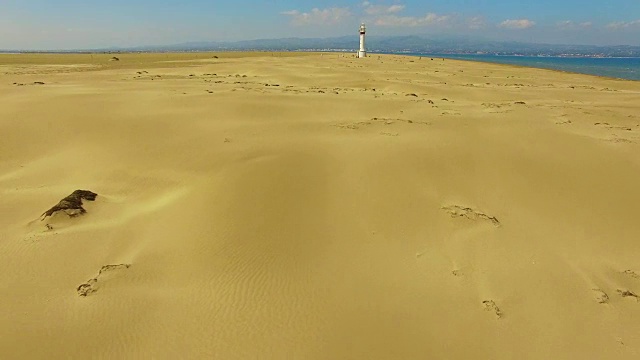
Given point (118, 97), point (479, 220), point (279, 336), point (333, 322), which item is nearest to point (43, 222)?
point (279, 336)

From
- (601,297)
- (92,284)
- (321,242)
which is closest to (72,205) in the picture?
(92,284)

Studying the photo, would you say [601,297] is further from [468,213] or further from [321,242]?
[321,242]

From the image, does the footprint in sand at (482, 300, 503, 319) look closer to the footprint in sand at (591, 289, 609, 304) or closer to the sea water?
the footprint in sand at (591, 289, 609, 304)

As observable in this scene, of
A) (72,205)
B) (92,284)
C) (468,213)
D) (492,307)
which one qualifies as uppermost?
(72,205)

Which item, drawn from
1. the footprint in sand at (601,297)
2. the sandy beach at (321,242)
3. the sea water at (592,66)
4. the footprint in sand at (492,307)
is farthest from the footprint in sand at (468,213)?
the sea water at (592,66)

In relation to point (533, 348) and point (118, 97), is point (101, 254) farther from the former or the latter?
point (118, 97)

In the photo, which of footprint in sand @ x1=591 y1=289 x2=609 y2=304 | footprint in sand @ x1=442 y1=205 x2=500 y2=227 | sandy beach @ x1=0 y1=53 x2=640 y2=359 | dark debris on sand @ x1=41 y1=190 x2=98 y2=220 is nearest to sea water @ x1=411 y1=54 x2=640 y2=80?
sandy beach @ x1=0 y1=53 x2=640 y2=359
